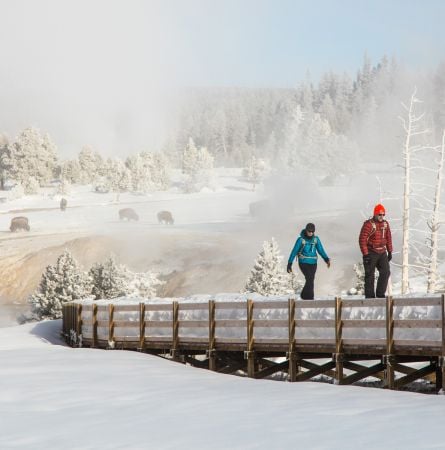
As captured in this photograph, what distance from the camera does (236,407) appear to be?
14.4m

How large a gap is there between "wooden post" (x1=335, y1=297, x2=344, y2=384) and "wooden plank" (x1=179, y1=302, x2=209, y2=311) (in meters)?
4.50

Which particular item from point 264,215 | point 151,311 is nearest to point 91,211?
point 264,215

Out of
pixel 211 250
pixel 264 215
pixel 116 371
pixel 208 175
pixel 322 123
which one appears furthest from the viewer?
pixel 322 123

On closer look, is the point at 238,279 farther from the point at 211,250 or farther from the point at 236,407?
the point at 236,407

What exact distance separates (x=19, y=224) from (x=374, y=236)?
91.8 m

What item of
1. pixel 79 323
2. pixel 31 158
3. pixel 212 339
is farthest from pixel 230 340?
pixel 31 158

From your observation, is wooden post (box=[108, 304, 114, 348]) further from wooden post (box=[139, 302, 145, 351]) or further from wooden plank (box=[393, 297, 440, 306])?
wooden plank (box=[393, 297, 440, 306])

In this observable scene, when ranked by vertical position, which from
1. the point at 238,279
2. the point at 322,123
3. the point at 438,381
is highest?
the point at 322,123

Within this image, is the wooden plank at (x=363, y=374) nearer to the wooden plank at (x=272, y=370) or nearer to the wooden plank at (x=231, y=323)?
the wooden plank at (x=272, y=370)

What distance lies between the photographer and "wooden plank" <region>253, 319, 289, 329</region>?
19.2 m

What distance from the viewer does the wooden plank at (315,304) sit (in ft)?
59.3

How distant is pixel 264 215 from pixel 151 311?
8886 cm

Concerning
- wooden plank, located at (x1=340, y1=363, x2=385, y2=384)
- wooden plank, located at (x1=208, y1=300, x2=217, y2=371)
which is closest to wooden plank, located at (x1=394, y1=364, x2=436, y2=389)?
wooden plank, located at (x1=340, y1=363, x2=385, y2=384)

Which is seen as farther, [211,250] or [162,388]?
[211,250]
